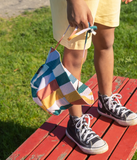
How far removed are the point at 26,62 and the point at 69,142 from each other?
76.5 inches

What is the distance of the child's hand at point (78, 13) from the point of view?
1301 millimetres

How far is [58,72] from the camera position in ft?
4.60

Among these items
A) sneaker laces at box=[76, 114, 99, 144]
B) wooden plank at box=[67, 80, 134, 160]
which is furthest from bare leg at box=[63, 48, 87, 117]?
wooden plank at box=[67, 80, 134, 160]

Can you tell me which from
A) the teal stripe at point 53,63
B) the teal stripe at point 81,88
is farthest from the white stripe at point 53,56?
the teal stripe at point 81,88

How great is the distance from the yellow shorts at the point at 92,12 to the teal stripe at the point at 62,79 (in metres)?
0.21

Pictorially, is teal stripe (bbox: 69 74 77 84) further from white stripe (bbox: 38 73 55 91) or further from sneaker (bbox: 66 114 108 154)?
sneaker (bbox: 66 114 108 154)

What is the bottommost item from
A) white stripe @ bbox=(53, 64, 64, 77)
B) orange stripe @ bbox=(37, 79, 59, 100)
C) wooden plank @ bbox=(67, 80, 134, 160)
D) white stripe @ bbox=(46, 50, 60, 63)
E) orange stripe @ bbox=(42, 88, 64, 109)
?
wooden plank @ bbox=(67, 80, 134, 160)

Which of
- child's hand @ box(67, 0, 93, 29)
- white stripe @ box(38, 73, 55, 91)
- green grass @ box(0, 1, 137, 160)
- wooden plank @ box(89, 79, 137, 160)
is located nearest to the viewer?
child's hand @ box(67, 0, 93, 29)

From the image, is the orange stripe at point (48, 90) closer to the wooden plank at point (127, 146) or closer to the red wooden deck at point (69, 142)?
the red wooden deck at point (69, 142)

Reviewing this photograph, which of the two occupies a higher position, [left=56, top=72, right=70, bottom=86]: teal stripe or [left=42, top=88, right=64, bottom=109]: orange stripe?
[left=56, top=72, right=70, bottom=86]: teal stripe

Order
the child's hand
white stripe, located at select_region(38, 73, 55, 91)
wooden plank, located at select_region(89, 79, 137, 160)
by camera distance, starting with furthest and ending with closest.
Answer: wooden plank, located at select_region(89, 79, 137, 160), white stripe, located at select_region(38, 73, 55, 91), the child's hand

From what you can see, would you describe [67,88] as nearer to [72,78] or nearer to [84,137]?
[72,78]

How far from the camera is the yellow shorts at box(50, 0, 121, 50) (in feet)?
4.74

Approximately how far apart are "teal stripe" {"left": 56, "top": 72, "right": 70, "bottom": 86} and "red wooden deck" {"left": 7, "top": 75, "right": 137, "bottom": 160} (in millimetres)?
593
